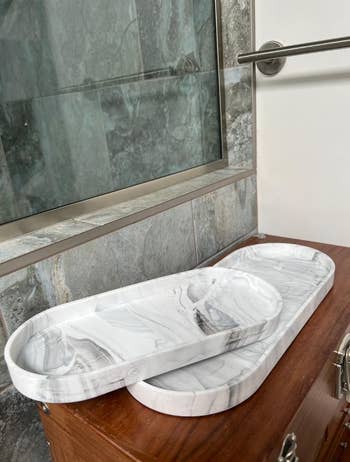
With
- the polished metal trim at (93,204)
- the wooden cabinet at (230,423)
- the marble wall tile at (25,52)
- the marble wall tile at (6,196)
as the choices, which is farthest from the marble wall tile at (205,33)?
the wooden cabinet at (230,423)

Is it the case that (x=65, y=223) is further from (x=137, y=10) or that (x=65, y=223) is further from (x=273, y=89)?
(x=273, y=89)

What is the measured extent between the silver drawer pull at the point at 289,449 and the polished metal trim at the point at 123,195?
52 cm

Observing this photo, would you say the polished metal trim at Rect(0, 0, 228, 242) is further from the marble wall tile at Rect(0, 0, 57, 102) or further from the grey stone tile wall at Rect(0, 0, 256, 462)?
the marble wall tile at Rect(0, 0, 57, 102)

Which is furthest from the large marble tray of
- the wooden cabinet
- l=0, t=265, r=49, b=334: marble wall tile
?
l=0, t=265, r=49, b=334: marble wall tile

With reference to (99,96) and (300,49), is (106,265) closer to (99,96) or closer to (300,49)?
(99,96)

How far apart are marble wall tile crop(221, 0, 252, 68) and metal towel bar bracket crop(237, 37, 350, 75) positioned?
0.16 ft

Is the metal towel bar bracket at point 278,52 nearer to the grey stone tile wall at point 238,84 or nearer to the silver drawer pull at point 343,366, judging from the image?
the grey stone tile wall at point 238,84

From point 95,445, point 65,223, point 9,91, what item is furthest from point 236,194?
point 95,445

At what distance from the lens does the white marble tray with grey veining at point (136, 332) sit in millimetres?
417

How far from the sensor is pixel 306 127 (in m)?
0.94

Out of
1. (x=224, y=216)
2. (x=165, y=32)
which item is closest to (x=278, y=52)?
(x=165, y=32)

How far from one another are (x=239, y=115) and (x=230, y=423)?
800 mm

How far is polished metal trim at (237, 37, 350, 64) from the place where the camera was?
734 mm

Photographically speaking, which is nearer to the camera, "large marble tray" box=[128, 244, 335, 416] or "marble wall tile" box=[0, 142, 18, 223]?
"large marble tray" box=[128, 244, 335, 416]
